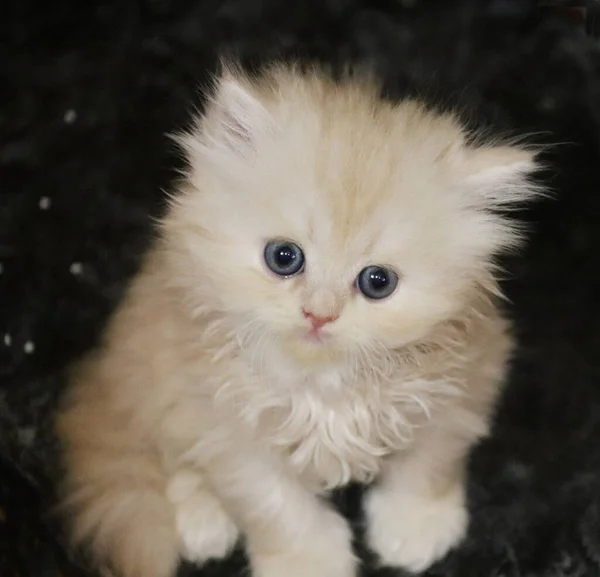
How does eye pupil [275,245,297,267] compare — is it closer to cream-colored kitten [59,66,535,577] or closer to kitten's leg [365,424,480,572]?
cream-colored kitten [59,66,535,577]

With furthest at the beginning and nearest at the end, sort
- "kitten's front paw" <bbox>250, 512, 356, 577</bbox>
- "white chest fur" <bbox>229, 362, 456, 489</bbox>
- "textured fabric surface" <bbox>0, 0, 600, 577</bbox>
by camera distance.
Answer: "textured fabric surface" <bbox>0, 0, 600, 577</bbox> → "kitten's front paw" <bbox>250, 512, 356, 577</bbox> → "white chest fur" <bbox>229, 362, 456, 489</bbox>

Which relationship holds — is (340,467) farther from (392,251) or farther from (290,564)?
(392,251)

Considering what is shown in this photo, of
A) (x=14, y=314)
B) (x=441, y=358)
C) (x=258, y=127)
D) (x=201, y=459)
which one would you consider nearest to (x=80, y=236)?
(x=14, y=314)

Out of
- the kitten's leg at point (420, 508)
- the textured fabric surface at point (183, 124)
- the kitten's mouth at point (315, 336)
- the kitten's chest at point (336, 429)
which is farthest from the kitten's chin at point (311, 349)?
the textured fabric surface at point (183, 124)

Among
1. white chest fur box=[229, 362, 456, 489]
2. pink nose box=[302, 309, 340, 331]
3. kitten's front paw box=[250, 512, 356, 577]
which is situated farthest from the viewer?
kitten's front paw box=[250, 512, 356, 577]

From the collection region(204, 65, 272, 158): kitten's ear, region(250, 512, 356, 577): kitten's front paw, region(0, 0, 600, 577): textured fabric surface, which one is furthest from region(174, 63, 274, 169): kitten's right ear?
region(250, 512, 356, 577): kitten's front paw
